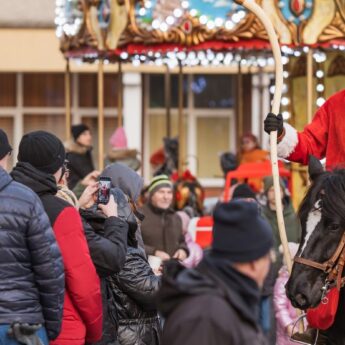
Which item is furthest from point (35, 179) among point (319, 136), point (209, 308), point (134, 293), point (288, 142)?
point (209, 308)

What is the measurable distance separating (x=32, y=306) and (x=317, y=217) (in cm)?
147

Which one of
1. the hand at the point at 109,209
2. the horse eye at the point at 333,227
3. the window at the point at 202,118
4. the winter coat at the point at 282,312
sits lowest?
the window at the point at 202,118

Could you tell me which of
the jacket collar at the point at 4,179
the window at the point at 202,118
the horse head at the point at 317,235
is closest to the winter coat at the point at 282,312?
the horse head at the point at 317,235

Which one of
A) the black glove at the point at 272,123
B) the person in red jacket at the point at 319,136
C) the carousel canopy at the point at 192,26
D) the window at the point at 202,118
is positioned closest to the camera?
the black glove at the point at 272,123

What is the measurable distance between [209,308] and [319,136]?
3.68 m

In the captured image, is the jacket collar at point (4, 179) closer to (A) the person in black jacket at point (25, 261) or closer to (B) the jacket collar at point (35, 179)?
(A) the person in black jacket at point (25, 261)

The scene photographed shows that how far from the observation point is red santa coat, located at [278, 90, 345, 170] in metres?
7.50

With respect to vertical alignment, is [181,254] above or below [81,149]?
below

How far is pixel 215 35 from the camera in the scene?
1378 cm

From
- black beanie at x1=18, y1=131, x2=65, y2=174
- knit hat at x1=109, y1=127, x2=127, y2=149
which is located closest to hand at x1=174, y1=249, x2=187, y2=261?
knit hat at x1=109, y1=127, x2=127, y2=149

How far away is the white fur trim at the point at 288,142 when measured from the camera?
749 centimetres

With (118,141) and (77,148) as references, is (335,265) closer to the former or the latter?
(77,148)

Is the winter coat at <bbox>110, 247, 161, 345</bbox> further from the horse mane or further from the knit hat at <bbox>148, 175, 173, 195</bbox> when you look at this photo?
the knit hat at <bbox>148, 175, 173, 195</bbox>

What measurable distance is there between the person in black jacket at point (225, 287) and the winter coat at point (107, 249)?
2.15 m
